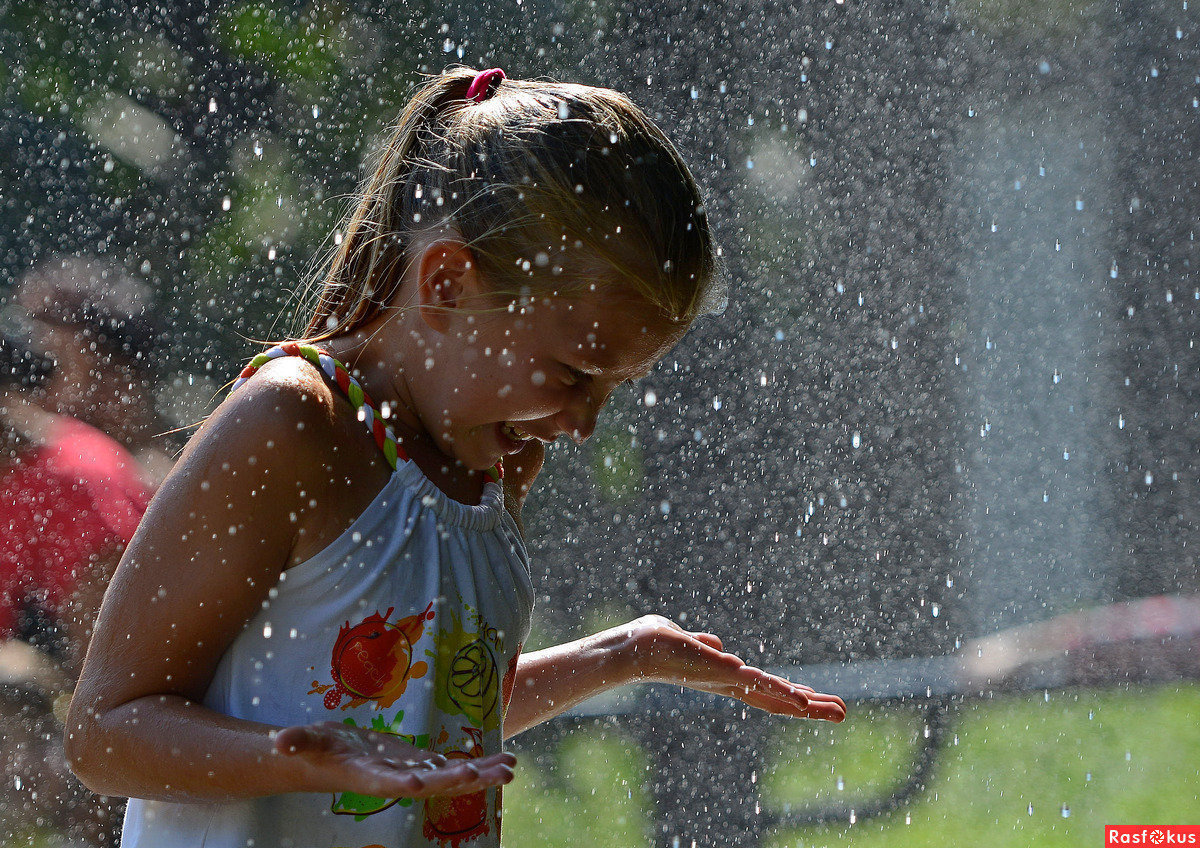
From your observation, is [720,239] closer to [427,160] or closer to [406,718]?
[427,160]

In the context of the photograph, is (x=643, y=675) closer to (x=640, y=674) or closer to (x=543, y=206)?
(x=640, y=674)

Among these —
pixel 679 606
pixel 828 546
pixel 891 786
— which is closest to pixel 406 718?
pixel 679 606

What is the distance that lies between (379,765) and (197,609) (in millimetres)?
211

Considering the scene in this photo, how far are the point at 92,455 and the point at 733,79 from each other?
154cm

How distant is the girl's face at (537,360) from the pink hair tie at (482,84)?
0.21 m

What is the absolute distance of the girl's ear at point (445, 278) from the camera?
2.91 feet

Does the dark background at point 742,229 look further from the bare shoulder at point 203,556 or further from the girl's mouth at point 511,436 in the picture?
the bare shoulder at point 203,556

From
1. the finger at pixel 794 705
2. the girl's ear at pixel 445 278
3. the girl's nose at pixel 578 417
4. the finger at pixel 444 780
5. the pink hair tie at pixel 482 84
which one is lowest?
the finger at pixel 444 780

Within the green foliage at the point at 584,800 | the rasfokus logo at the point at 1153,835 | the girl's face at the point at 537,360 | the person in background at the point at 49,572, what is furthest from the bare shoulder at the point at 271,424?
the rasfokus logo at the point at 1153,835

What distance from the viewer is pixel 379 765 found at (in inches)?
23.3

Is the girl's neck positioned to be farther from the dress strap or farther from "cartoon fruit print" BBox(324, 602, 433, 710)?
"cartoon fruit print" BBox(324, 602, 433, 710)

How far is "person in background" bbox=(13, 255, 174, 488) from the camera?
2162 mm

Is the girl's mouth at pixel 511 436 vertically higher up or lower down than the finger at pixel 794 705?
higher up

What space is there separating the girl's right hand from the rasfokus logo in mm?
2560
